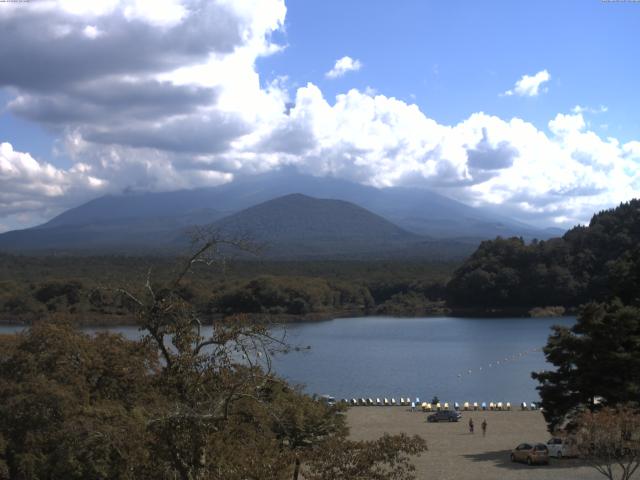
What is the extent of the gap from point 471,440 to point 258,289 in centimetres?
4972

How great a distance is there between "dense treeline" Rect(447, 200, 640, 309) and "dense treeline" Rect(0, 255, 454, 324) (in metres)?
4.74

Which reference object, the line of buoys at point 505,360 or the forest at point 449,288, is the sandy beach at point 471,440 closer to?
the line of buoys at point 505,360

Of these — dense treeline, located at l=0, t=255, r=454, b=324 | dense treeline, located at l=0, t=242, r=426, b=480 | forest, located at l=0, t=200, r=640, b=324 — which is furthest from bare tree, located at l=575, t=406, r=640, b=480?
forest, located at l=0, t=200, r=640, b=324

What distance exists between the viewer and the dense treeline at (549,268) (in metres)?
70.8

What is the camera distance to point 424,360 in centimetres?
4378

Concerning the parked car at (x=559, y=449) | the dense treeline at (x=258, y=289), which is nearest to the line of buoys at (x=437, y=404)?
the parked car at (x=559, y=449)

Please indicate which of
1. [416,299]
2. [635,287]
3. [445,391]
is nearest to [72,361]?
[635,287]

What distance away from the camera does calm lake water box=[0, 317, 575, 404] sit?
34.9 metres

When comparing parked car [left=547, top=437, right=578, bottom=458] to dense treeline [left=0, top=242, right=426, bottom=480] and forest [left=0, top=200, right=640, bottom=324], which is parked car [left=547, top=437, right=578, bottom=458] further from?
forest [left=0, top=200, right=640, bottom=324]

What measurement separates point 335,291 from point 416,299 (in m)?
8.41

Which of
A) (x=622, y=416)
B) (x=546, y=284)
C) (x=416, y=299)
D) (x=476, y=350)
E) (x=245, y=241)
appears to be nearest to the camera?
(x=245, y=241)

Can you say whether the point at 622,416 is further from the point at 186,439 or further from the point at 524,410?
the point at 524,410

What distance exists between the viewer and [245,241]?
6.88 meters

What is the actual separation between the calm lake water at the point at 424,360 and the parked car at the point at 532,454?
8397 millimetres
